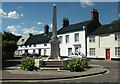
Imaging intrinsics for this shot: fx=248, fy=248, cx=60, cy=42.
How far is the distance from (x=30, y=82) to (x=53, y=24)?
11.3m

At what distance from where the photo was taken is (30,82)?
13.8 meters

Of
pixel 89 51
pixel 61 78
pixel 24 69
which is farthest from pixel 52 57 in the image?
A: pixel 89 51

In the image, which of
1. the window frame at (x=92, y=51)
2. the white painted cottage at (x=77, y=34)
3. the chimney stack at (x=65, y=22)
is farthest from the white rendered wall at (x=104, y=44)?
the chimney stack at (x=65, y=22)

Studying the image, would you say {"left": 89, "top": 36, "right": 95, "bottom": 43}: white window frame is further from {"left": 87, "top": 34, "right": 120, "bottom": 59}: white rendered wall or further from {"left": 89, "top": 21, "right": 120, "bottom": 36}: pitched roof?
{"left": 89, "top": 21, "right": 120, "bottom": 36}: pitched roof

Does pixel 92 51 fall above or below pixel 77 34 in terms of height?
below

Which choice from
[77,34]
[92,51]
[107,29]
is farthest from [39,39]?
[107,29]

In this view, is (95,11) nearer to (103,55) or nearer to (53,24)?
(103,55)

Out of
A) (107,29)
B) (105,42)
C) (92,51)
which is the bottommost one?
(92,51)

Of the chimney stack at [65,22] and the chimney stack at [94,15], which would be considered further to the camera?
the chimney stack at [65,22]

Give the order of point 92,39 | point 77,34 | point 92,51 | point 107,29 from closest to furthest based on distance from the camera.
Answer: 1. point 107,29
2. point 92,51
3. point 92,39
4. point 77,34

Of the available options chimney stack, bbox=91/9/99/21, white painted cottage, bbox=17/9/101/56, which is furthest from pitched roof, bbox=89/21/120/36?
chimney stack, bbox=91/9/99/21

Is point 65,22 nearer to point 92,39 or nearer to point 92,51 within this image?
point 92,39

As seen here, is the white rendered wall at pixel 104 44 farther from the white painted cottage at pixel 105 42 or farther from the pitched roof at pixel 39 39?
the pitched roof at pixel 39 39

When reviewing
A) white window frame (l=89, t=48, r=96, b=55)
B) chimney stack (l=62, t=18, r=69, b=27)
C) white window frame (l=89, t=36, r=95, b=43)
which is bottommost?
white window frame (l=89, t=48, r=96, b=55)
